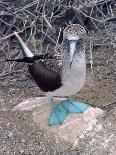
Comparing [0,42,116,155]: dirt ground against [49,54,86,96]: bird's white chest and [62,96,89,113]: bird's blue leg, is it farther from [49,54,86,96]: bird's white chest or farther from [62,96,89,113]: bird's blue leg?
[49,54,86,96]: bird's white chest

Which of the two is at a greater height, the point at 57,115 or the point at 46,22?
the point at 46,22

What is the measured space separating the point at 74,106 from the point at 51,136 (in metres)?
0.42

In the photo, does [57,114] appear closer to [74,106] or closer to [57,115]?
[57,115]

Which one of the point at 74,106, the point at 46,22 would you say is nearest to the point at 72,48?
the point at 74,106

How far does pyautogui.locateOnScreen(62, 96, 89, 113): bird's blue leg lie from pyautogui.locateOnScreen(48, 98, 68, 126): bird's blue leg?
0.15 feet

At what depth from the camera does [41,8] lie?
5.93 metres

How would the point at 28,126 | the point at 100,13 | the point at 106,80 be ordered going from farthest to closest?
the point at 100,13 < the point at 106,80 < the point at 28,126

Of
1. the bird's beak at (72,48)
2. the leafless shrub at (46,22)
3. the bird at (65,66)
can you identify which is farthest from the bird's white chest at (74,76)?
the leafless shrub at (46,22)

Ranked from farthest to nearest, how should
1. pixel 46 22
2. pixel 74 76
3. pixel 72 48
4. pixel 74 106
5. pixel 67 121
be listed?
pixel 46 22
pixel 74 106
pixel 67 121
pixel 74 76
pixel 72 48

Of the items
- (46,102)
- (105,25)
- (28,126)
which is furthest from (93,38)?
(28,126)

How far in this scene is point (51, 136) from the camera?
447cm

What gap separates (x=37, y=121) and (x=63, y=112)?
0.28 metres

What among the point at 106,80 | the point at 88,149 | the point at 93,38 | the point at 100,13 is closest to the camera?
the point at 88,149

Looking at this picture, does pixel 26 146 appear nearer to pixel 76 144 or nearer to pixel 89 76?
pixel 76 144
